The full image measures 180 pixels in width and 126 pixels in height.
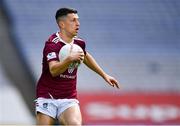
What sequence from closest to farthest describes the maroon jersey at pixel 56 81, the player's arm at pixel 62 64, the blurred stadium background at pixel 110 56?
the player's arm at pixel 62 64, the maroon jersey at pixel 56 81, the blurred stadium background at pixel 110 56

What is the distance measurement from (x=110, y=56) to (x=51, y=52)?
5.98 metres

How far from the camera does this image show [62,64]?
5.87m

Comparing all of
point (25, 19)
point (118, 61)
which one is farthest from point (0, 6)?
point (118, 61)

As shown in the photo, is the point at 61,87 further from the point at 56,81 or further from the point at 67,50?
the point at 67,50

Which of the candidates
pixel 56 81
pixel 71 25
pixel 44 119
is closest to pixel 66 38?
pixel 71 25

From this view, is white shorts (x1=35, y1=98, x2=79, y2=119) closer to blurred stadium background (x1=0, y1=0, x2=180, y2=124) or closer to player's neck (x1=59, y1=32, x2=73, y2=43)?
player's neck (x1=59, y1=32, x2=73, y2=43)

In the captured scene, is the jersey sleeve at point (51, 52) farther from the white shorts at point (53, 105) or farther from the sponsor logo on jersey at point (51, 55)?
A: the white shorts at point (53, 105)

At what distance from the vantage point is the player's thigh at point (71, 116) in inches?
243

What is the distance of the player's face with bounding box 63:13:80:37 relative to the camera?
627 centimetres

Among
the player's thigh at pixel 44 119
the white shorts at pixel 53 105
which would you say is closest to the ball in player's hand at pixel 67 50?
the white shorts at pixel 53 105

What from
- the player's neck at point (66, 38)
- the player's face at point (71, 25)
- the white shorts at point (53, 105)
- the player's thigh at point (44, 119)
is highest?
the player's face at point (71, 25)

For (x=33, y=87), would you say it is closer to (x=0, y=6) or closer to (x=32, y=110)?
(x=32, y=110)

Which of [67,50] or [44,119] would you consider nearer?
[67,50]

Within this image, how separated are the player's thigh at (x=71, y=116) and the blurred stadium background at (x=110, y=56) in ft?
14.8
